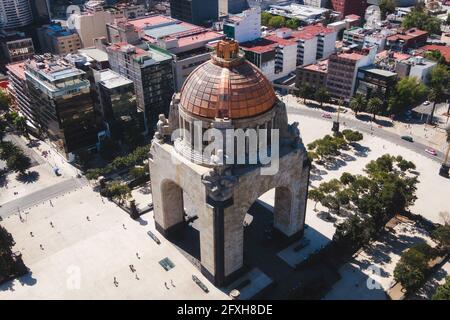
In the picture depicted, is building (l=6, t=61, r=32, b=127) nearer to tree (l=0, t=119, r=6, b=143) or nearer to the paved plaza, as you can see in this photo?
tree (l=0, t=119, r=6, b=143)

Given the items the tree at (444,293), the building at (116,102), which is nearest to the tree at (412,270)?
the tree at (444,293)

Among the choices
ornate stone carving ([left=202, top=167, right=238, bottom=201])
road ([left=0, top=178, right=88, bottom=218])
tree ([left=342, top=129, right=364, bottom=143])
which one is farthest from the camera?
tree ([left=342, top=129, right=364, bottom=143])

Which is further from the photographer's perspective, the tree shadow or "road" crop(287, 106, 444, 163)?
"road" crop(287, 106, 444, 163)

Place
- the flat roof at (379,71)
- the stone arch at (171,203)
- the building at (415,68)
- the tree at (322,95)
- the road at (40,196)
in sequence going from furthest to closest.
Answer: the building at (415,68), the tree at (322,95), the flat roof at (379,71), the road at (40,196), the stone arch at (171,203)

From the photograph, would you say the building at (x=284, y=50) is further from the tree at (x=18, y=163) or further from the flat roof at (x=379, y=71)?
the tree at (x=18, y=163)

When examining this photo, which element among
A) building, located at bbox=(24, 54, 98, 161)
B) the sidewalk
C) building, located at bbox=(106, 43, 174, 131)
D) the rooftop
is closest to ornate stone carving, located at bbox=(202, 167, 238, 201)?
building, located at bbox=(24, 54, 98, 161)

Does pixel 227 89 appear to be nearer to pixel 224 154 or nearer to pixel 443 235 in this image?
pixel 224 154
